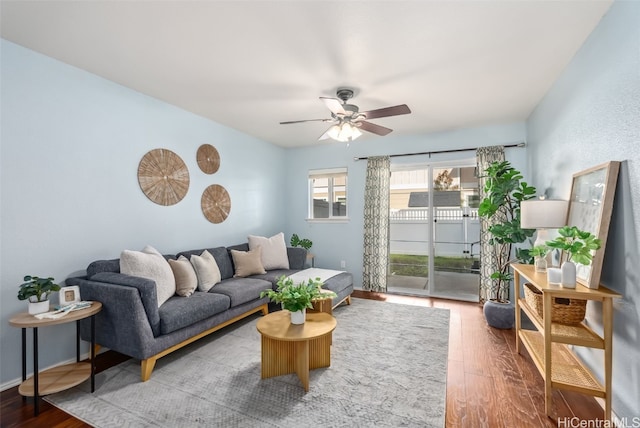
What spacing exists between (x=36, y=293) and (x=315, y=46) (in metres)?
2.74

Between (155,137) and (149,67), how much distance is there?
90cm

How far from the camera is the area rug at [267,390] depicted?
1.87m

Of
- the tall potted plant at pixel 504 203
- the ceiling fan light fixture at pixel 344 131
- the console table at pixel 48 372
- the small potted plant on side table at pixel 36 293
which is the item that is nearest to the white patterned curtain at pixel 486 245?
the tall potted plant at pixel 504 203

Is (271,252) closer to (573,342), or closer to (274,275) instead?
(274,275)

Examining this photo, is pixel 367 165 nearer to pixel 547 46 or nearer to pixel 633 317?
pixel 547 46

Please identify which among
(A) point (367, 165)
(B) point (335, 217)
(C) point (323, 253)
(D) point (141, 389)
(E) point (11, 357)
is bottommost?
(D) point (141, 389)

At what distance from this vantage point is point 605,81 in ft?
6.43

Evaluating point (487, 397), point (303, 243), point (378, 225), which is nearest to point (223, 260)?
point (303, 243)

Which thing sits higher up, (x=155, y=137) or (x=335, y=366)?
(x=155, y=137)

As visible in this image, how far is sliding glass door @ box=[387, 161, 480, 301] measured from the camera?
4.55 m

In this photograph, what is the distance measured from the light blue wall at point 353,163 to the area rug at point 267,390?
2.34 metres

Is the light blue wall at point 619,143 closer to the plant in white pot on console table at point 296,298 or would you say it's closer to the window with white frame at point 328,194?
the plant in white pot on console table at point 296,298

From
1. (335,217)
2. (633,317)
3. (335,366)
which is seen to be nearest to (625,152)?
(633,317)

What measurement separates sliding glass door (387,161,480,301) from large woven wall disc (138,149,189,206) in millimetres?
3319
